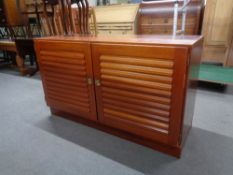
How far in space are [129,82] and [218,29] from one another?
7.54ft

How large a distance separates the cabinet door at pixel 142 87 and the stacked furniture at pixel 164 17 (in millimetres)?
2350

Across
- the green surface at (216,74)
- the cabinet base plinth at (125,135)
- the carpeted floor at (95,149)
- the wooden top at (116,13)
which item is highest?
the wooden top at (116,13)

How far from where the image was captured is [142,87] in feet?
3.60

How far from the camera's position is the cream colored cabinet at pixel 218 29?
2.57m

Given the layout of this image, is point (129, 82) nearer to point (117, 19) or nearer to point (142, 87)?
point (142, 87)

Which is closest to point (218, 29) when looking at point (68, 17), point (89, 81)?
point (68, 17)

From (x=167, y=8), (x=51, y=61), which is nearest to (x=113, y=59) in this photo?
(x=51, y=61)

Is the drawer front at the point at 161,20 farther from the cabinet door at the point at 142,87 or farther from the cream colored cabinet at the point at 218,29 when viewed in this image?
the cabinet door at the point at 142,87

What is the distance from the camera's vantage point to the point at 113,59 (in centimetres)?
115

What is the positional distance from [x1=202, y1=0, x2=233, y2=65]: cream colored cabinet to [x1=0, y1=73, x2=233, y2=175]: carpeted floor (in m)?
1.20

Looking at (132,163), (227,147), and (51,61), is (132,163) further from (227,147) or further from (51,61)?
(51,61)

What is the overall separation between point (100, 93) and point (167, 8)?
8.38 ft

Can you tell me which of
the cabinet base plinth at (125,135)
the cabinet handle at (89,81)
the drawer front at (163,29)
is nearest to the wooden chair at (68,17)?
the cabinet handle at (89,81)

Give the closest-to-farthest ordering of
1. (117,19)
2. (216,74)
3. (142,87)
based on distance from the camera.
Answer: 1. (142,87)
2. (216,74)
3. (117,19)
